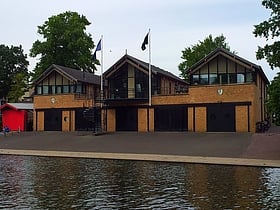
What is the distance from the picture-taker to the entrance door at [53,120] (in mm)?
44125

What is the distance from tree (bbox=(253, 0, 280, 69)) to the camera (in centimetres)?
2583

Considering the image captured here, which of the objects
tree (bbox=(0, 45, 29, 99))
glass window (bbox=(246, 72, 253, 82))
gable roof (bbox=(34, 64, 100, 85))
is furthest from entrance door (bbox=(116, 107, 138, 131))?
tree (bbox=(0, 45, 29, 99))

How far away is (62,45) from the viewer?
5803cm

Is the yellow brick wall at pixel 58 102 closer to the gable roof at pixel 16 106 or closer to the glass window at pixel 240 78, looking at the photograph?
the gable roof at pixel 16 106

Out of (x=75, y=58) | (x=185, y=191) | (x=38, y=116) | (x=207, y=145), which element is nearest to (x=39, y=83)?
(x=38, y=116)

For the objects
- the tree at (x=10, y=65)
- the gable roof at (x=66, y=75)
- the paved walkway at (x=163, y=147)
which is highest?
the tree at (x=10, y=65)

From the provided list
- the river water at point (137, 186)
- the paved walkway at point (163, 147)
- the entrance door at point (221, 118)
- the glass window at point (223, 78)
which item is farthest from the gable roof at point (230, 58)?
the river water at point (137, 186)

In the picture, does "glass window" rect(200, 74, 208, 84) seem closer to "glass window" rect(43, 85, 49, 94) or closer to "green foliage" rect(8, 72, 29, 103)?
"glass window" rect(43, 85, 49, 94)

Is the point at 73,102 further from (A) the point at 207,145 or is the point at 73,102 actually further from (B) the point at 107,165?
(B) the point at 107,165

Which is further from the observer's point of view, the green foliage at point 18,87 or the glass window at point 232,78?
the green foliage at point 18,87

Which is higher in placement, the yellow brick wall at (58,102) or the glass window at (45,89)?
the glass window at (45,89)

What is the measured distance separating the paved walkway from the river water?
115 inches

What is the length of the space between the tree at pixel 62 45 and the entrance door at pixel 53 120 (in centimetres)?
1393

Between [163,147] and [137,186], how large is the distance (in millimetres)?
14516
